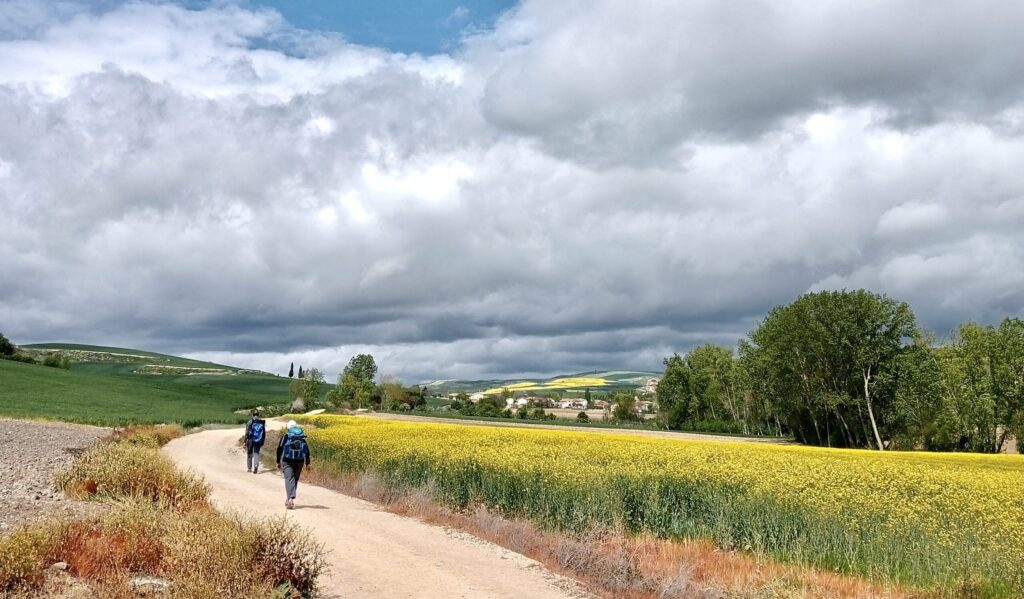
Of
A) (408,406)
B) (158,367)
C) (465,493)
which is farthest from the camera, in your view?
(158,367)

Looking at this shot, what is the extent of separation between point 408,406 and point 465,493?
110 meters

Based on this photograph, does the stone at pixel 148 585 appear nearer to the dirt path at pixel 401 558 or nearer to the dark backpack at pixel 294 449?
the dirt path at pixel 401 558

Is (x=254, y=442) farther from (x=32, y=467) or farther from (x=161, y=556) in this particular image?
(x=161, y=556)

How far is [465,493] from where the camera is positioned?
1755 cm

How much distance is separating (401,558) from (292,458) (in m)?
6.17

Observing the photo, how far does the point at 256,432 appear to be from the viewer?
27.0 meters

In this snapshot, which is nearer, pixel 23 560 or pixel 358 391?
pixel 23 560

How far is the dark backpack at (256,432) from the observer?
26797mm

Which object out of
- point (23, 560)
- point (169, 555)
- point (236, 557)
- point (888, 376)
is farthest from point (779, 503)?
point (888, 376)

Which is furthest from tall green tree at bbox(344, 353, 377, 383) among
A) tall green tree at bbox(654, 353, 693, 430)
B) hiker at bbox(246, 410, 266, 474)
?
hiker at bbox(246, 410, 266, 474)

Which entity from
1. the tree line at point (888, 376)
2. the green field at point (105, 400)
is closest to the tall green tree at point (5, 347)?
the green field at point (105, 400)

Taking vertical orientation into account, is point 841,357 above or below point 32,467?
above

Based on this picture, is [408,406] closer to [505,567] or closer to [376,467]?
[376,467]

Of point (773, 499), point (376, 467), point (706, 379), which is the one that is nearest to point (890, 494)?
point (773, 499)
